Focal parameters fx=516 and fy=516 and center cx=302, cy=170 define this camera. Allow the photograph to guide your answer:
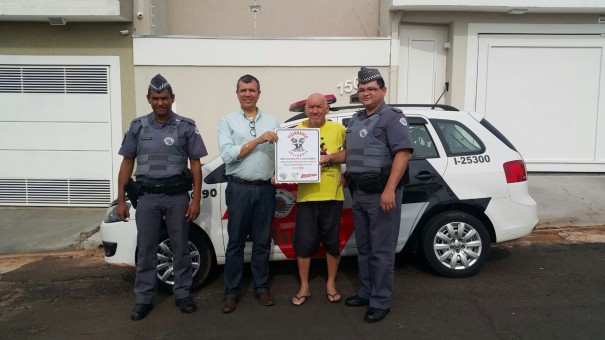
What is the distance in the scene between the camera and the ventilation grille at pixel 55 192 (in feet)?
28.9

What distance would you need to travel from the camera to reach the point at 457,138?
5.13m

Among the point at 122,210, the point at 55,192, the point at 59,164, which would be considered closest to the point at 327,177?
the point at 122,210

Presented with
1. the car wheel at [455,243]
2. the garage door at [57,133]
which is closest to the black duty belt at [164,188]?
the car wheel at [455,243]

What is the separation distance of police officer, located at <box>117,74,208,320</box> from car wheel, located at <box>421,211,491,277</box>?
225 cm

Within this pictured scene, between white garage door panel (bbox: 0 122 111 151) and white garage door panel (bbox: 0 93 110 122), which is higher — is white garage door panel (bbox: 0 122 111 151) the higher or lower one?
the lower one

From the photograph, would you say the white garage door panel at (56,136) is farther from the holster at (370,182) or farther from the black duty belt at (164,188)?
the holster at (370,182)

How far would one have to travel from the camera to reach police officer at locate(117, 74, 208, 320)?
419 cm

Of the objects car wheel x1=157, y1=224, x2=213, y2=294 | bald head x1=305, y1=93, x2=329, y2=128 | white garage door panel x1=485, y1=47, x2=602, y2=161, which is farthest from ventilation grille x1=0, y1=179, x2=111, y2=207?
white garage door panel x1=485, y1=47, x2=602, y2=161

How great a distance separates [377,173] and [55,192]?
6830mm

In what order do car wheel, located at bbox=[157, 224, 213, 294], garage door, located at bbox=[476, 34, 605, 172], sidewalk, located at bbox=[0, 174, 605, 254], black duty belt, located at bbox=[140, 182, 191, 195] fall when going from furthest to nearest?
1. garage door, located at bbox=[476, 34, 605, 172]
2. sidewalk, located at bbox=[0, 174, 605, 254]
3. car wheel, located at bbox=[157, 224, 213, 294]
4. black duty belt, located at bbox=[140, 182, 191, 195]

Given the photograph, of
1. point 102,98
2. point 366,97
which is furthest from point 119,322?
point 102,98

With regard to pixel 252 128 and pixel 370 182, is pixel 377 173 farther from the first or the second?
pixel 252 128

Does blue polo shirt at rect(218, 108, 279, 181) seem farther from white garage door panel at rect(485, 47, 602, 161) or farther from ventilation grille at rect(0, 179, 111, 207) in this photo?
white garage door panel at rect(485, 47, 602, 161)

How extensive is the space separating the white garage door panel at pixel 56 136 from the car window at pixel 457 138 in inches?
233
